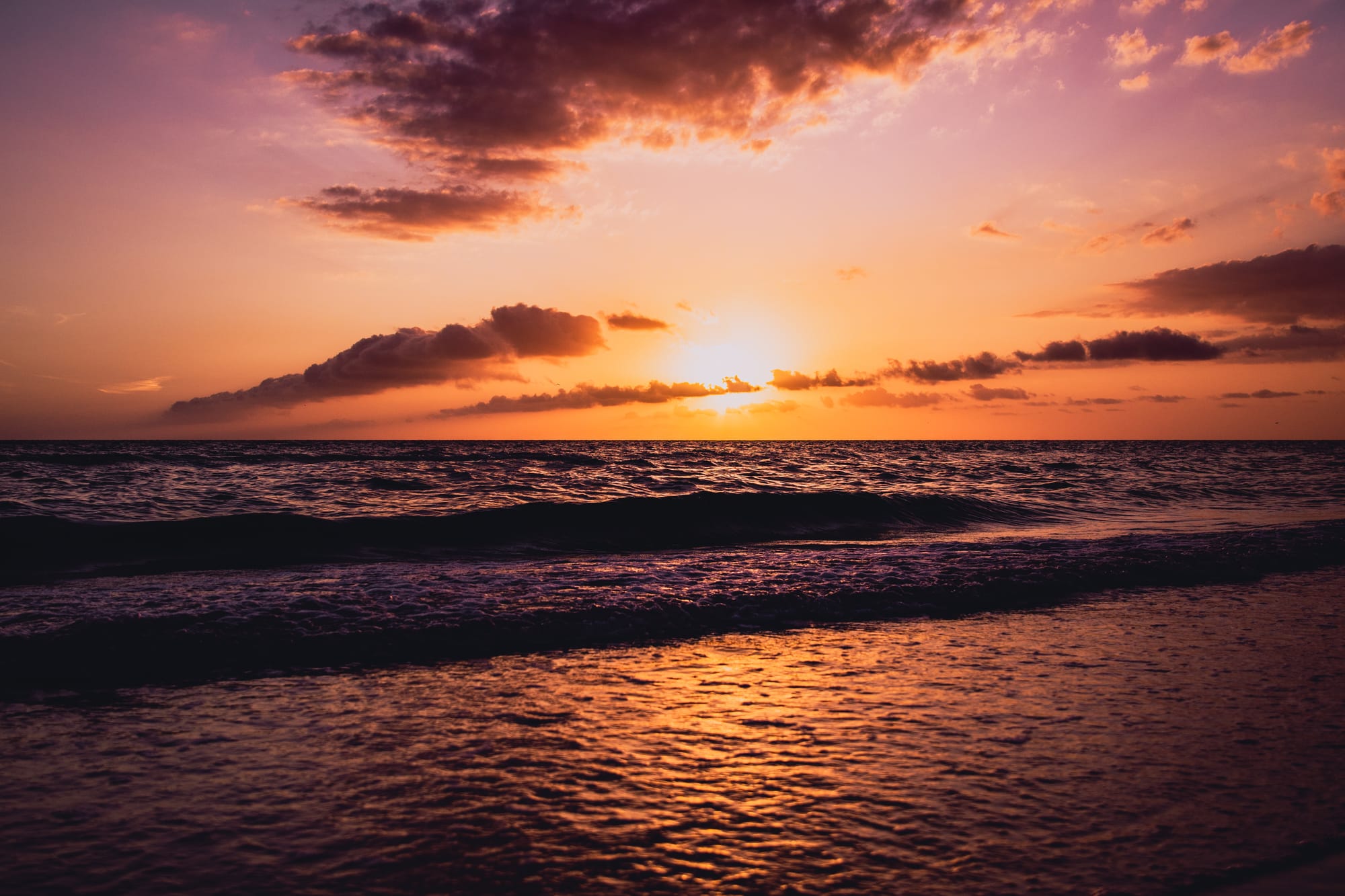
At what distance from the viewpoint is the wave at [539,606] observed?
729cm

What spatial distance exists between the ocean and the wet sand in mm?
25

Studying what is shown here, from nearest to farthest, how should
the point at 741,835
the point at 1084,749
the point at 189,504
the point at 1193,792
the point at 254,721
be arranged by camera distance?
the point at 741,835 < the point at 1193,792 < the point at 1084,749 < the point at 254,721 < the point at 189,504

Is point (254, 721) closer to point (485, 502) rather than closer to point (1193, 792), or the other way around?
point (1193, 792)

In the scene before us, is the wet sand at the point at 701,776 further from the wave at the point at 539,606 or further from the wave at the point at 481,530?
the wave at the point at 481,530

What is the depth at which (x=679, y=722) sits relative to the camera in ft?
17.2

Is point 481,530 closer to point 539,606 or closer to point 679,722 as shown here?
point 539,606

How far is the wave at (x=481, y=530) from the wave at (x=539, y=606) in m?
3.78

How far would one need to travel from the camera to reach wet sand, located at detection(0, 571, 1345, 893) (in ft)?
11.2

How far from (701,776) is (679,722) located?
910 millimetres

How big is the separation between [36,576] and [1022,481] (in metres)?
35.3

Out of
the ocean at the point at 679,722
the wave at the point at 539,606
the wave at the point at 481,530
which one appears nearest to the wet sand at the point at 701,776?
the ocean at the point at 679,722

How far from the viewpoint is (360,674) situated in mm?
6676

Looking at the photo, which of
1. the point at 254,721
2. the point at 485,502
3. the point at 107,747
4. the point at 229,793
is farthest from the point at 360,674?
the point at 485,502

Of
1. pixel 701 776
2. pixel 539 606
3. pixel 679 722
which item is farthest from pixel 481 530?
pixel 701 776
